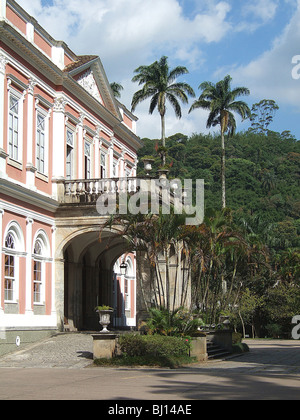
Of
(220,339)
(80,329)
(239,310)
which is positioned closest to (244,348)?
(220,339)

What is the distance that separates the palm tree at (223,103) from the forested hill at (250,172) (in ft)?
43.4

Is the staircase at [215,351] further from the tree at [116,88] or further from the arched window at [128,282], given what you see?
the tree at [116,88]

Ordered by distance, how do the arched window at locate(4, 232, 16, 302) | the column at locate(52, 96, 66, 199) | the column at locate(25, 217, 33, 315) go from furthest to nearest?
the column at locate(52, 96, 66, 199), the column at locate(25, 217, 33, 315), the arched window at locate(4, 232, 16, 302)

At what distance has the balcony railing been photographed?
976 inches

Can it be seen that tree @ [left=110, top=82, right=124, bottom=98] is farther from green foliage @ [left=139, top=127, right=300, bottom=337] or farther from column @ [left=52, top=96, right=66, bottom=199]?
column @ [left=52, top=96, right=66, bottom=199]

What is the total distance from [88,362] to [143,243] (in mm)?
4061

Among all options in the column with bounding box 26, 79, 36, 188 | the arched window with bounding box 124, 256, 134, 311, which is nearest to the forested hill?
the arched window with bounding box 124, 256, 134, 311

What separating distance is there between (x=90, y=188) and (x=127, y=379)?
12.2m

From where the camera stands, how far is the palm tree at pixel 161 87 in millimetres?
42750

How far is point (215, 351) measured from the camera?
2230 cm

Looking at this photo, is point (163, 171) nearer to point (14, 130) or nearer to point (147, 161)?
point (147, 161)

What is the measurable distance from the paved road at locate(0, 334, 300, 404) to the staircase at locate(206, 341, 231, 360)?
72 cm

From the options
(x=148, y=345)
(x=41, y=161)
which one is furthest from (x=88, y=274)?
(x=148, y=345)

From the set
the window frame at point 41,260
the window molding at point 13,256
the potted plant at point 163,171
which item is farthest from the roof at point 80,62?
the window molding at point 13,256
